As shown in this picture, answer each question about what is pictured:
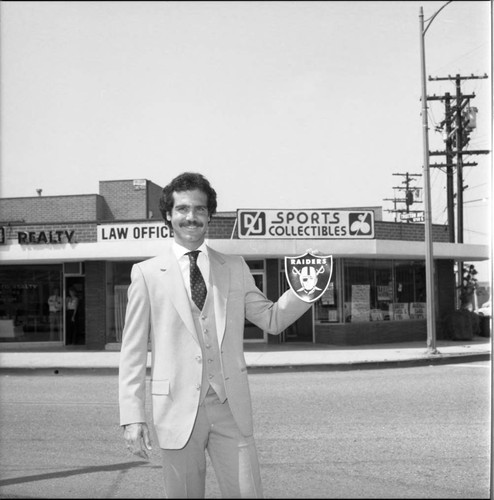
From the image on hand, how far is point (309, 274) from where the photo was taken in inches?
122

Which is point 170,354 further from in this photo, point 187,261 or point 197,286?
point 187,261

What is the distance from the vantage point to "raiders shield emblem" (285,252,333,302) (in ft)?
9.95

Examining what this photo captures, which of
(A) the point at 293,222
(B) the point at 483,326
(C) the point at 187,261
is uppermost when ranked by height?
(A) the point at 293,222

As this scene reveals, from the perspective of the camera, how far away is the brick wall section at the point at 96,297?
16359mm

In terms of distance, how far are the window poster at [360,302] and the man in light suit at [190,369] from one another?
13658mm

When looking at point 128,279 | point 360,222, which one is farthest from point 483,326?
point 128,279

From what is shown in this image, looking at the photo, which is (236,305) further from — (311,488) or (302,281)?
(311,488)

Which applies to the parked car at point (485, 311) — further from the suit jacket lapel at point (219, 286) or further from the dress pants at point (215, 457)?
the dress pants at point (215, 457)

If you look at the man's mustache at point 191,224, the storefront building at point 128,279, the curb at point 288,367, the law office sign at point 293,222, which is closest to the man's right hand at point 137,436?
the man's mustache at point 191,224

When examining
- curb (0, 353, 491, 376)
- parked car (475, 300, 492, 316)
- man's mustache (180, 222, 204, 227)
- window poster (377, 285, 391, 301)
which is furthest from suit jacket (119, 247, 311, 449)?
parked car (475, 300, 492, 316)

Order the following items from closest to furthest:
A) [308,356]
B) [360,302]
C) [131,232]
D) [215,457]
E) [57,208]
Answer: [215,457], [308,356], [131,232], [360,302], [57,208]

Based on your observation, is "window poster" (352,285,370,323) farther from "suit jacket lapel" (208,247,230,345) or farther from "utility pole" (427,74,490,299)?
"suit jacket lapel" (208,247,230,345)

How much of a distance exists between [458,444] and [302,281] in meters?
3.66

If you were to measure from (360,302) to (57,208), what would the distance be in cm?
1518
